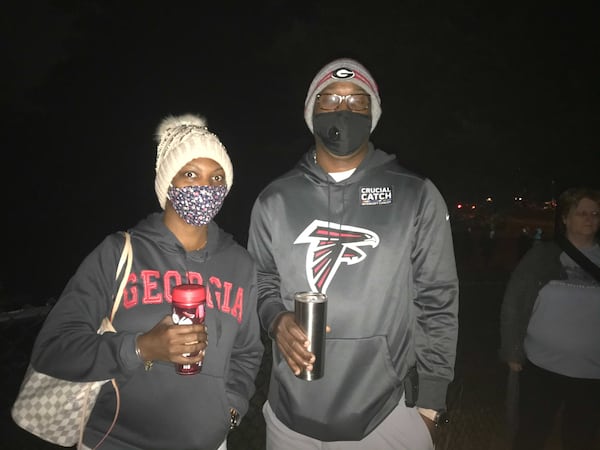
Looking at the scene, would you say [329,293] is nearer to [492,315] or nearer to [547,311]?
[547,311]

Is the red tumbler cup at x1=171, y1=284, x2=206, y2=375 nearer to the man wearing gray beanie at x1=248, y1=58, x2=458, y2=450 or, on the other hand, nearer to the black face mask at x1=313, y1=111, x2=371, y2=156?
the man wearing gray beanie at x1=248, y1=58, x2=458, y2=450

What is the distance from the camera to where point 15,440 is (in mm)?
4965

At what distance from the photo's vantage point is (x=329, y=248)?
253 cm

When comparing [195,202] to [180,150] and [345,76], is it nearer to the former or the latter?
[180,150]

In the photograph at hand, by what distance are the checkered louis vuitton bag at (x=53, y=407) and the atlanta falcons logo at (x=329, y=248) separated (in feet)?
4.24

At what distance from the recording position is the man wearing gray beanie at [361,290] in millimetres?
2445

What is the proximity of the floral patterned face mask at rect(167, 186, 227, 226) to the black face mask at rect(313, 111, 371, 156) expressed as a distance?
731 millimetres

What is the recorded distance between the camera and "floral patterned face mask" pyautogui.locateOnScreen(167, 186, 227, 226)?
240cm

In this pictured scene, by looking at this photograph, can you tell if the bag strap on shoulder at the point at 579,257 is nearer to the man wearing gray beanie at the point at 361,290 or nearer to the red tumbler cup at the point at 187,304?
the man wearing gray beanie at the point at 361,290

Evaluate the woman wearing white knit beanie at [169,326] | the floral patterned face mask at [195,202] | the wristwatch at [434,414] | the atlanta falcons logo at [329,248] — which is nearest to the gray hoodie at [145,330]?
the woman wearing white knit beanie at [169,326]

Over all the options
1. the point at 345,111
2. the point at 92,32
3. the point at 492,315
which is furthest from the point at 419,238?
the point at 92,32

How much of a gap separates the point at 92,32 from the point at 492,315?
865 inches

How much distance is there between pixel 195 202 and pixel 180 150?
0.99ft

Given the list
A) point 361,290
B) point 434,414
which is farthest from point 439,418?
point 361,290
